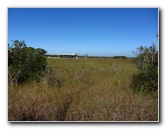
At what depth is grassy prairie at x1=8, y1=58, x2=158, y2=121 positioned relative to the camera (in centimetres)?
279

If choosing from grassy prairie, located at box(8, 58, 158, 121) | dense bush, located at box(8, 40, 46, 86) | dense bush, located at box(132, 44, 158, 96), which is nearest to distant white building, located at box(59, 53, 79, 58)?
grassy prairie, located at box(8, 58, 158, 121)

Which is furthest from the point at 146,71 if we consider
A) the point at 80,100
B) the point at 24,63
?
the point at 24,63

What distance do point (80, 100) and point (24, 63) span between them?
100 centimetres

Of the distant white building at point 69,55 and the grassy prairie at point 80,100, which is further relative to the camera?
the distant white building at point 69,55

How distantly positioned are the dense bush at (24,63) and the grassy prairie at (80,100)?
0.14m

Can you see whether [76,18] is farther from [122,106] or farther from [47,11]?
[122,106]

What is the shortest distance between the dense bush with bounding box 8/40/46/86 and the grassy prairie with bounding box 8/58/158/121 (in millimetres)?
137

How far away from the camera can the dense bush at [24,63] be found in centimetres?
298

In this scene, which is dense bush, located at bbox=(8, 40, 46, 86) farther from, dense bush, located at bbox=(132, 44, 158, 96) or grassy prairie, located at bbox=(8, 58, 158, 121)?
dense bush, located at bbox=(132, 44, 158, 96)

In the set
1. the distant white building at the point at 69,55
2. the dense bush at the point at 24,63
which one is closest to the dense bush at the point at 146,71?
the distant white building at the point at 69,55

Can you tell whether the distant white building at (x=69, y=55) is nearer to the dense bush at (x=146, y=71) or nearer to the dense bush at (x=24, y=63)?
the dense bush at (x=24, y=63)

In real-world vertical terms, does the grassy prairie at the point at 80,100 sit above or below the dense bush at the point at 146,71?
below

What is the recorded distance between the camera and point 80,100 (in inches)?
116

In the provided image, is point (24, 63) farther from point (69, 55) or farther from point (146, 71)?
point (146, 71)
